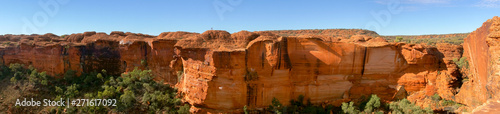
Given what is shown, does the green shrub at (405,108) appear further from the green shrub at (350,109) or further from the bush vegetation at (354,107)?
the green shrub at (350,109)

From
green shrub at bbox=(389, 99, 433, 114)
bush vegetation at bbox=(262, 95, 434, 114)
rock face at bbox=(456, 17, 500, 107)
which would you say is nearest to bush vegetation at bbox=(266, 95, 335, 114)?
bush vegetation at bbox=(262, 95, 434, 114)

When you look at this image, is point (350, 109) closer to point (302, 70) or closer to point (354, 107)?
point (354, 107)

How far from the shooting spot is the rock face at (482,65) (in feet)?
40.9

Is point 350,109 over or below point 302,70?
below

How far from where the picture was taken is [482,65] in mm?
14977

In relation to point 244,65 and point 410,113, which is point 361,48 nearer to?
point 410,113

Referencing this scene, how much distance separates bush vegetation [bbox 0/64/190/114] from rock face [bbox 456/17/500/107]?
60.1ft

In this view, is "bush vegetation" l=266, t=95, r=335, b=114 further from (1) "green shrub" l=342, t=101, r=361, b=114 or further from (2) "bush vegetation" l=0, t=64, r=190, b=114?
(2) "bush vegetation" l=0, t=64, r=190, b=114

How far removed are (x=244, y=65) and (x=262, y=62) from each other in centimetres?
128

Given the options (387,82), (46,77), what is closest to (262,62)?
(387,82)

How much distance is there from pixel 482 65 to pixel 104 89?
2799 cm

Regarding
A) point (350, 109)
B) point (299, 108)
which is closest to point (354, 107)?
point (350, 109)

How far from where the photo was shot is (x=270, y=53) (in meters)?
17.2

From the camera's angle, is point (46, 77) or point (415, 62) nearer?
point (415, 62)
